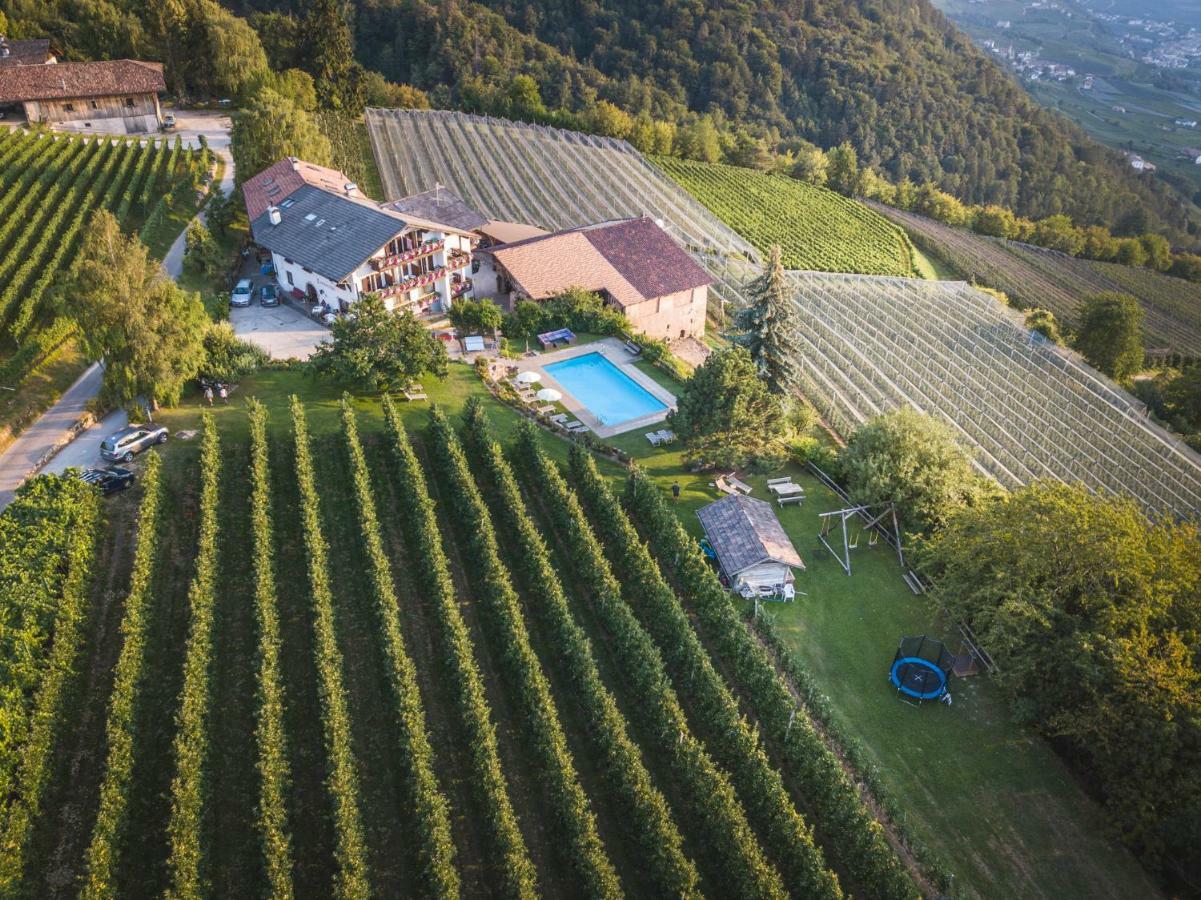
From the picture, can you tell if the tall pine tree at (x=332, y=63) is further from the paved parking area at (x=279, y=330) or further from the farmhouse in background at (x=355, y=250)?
the paved parking area at (x=279, y=330)

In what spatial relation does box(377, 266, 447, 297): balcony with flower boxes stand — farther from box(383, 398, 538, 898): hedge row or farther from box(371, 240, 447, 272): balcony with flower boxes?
box(383, 398, 538, 898): hedge row

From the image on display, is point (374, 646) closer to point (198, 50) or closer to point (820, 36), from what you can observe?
point (198, 50)

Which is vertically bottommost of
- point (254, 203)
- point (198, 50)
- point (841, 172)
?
point (841, 172)

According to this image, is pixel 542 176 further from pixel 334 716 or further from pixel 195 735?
pixel 195 735

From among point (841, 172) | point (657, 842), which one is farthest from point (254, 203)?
point (841, 172)

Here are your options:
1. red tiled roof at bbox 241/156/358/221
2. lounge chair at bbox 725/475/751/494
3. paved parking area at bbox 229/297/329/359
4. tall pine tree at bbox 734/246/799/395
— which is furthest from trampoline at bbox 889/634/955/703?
red tiled roof at bbox 241/156/358/221

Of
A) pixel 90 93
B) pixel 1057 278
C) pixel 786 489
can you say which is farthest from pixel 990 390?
pixel 90 93

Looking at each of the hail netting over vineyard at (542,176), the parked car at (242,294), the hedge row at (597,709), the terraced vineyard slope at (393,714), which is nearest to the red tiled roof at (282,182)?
the parked car at (242,294)
